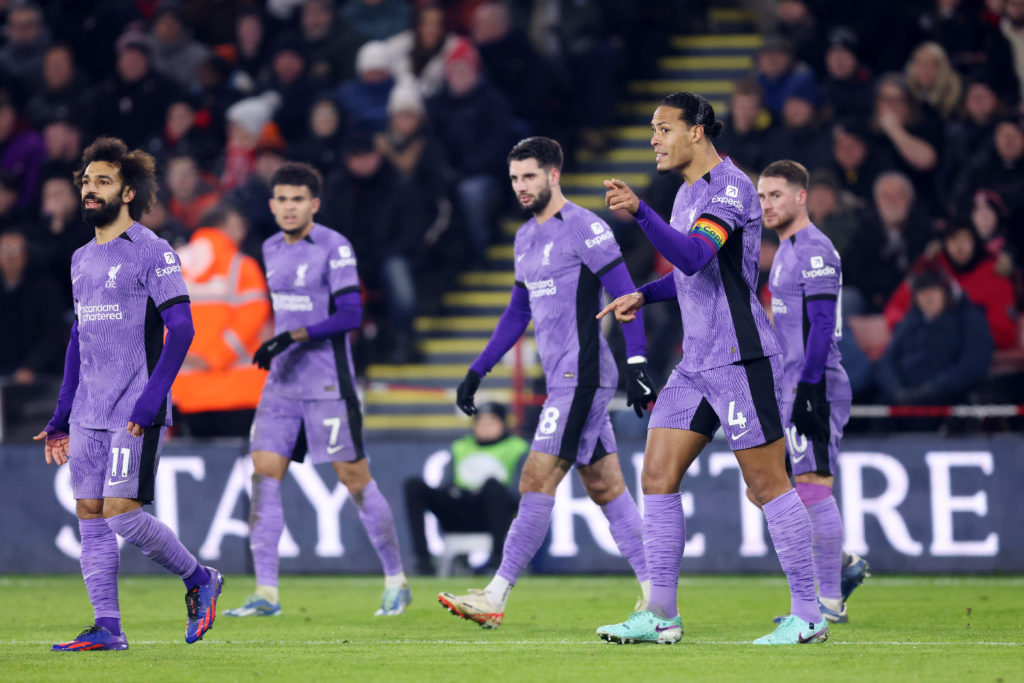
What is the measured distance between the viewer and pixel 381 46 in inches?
703

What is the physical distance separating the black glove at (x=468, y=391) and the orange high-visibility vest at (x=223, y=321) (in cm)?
432

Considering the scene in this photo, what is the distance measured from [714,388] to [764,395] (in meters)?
0.24

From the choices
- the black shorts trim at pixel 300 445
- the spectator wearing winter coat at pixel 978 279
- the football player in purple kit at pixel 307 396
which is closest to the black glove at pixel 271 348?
the football player in purple kit at pixel 307 396

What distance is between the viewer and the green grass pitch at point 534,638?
6809 millimetres

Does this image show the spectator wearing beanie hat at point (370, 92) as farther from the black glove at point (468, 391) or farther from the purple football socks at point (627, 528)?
the purple football socks at point (627, 528)

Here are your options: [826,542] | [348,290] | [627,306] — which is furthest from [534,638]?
[348,290]

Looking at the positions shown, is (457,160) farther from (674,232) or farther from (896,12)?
(674,232)

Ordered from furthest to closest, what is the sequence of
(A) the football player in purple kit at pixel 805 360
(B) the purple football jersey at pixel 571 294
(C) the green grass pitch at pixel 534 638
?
(A) the football player in purple kit at pixel 805 360 → (B) the purple football jersey at pixel 571 294 → (C) the green grass pitch at pixel 534 638

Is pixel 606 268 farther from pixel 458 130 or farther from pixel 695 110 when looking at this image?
pixel 458 130

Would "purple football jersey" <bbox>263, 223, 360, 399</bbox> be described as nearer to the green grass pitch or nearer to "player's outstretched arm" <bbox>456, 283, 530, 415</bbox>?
"player's outstretched arm" <bbox>456, 283, 530, 415</bbox>

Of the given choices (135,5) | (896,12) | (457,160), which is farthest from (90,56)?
(896,12)

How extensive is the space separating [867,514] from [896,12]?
261 inches

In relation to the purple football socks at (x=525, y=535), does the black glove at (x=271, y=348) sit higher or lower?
higher

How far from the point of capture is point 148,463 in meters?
7.66
